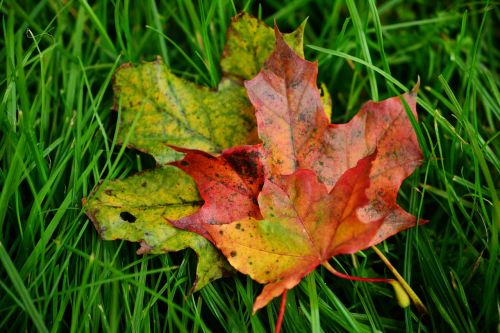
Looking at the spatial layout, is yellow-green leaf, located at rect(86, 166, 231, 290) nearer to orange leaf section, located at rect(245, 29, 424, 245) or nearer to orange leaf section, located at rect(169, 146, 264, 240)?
orange leaf section, located at rect(169, 146, 264, 240)

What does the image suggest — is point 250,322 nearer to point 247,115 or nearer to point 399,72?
point 247,115

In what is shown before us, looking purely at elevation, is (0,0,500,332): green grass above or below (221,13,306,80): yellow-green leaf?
below

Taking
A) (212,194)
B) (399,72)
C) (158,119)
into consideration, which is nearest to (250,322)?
(212,194)

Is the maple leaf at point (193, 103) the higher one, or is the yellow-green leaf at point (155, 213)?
the maple leaf at point (193, 103)

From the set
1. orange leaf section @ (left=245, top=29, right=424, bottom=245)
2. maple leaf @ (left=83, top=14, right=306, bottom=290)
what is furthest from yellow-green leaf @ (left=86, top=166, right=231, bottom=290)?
orange leaf section @ (left=245, top=29, right=424, bottom=245)

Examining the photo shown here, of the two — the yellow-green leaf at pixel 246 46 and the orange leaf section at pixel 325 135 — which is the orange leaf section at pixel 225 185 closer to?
the orange leaf section at pixel 325 135

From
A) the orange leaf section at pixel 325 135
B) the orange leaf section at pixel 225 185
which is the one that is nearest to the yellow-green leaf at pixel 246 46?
the orange leaf section at pixel 325 135
